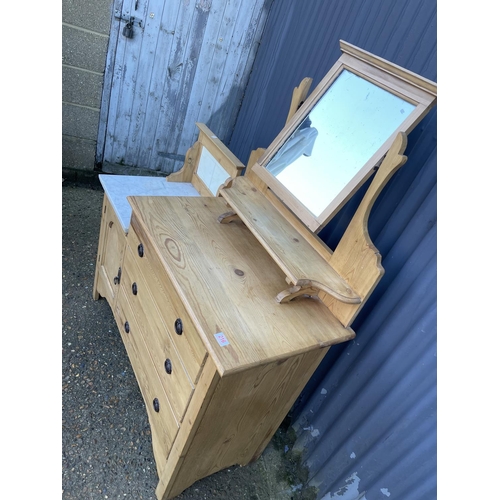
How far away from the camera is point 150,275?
1.44 m

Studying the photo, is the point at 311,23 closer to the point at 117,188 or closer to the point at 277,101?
the point at 277,101

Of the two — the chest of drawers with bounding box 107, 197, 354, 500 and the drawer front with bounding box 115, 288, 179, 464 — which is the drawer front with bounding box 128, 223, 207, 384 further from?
the drawer front with bounding box 115, 288, 179, 464

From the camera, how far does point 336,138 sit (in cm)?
128

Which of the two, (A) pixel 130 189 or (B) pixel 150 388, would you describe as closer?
(B) pixel 150 388

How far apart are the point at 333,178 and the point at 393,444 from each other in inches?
39.0

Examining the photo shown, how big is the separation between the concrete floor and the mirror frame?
129 centimetres

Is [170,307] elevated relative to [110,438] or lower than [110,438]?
elevated

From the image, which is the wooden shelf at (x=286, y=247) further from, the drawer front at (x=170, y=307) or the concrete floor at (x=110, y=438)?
the concrete floor at (x=110, y=438)

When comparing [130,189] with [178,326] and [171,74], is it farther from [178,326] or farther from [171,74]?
[171,74]

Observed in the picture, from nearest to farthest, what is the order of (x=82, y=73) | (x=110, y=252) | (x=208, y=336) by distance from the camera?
1. (x=208, y=336)
2. (x=110, y=252)
3. (x=82, y=73)

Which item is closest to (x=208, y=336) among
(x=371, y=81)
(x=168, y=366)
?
(x=168, y=366)

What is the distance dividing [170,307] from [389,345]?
32.8 inches

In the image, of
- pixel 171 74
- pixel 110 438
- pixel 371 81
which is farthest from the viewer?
pixel 171 74

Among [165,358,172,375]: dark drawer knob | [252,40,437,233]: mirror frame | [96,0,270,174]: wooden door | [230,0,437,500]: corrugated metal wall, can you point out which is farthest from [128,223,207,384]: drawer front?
[96,0,270,174]: wooden door
